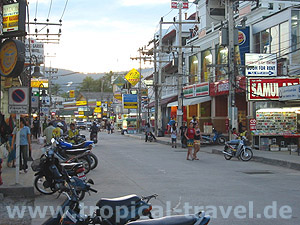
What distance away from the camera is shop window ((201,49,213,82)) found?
128 ft

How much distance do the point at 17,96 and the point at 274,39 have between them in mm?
20886

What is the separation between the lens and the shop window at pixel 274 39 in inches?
1112

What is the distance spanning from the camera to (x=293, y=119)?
25359 millimetres

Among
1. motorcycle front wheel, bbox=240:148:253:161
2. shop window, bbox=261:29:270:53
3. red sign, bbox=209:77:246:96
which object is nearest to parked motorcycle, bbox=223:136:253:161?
motorcycle front wheel, bbox=240:148:253:161

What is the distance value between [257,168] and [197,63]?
1026 inches

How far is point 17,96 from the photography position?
12.2 meters

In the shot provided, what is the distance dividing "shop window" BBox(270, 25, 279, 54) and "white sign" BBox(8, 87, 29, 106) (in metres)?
20.0

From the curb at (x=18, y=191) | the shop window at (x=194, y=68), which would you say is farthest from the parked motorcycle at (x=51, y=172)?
the shop window at (x=194, y=68)

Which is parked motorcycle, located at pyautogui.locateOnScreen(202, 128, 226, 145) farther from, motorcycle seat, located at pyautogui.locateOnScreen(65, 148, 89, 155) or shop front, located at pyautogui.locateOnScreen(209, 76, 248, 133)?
motorcycle seat, located at pyautogui.locateOnScreen(65, 148, 89, 155)

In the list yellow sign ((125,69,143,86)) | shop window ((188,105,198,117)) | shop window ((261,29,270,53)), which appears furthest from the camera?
yellow sign ((125,69,143,86))

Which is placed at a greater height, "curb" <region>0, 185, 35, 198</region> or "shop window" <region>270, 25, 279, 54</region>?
"shop window" <region>270, 25, 279, 54</region>

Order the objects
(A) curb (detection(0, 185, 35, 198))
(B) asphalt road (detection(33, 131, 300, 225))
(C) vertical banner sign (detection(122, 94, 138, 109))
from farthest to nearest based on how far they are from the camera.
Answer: (C) vertical banner sign (detection(122, 94, 138, 109))
(A) curb (detection(0, 185, 35, 198))
(B) asphalt road (detection(33, 131, 300, 225))

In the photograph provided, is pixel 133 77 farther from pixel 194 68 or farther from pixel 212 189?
pixel 212 189

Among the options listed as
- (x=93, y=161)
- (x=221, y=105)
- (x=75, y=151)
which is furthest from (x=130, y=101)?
(x=75, y=151)
